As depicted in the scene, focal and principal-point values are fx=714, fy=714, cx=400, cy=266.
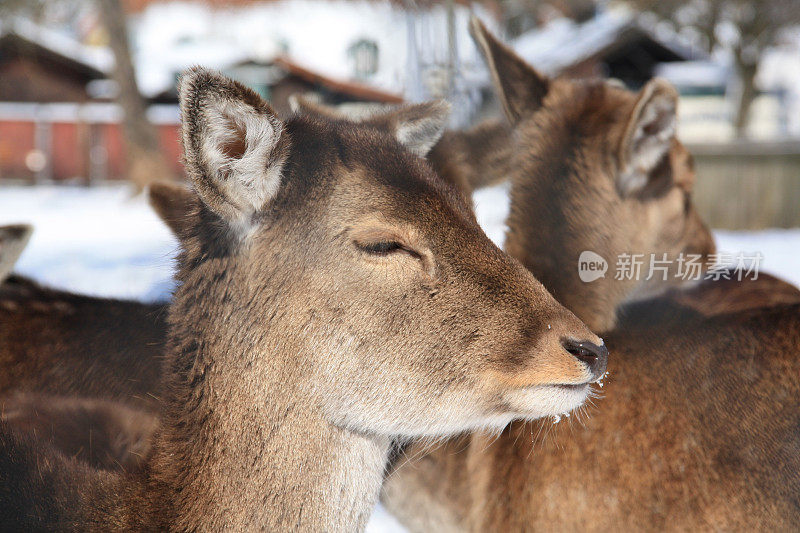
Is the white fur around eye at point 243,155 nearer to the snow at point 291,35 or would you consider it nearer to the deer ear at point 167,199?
the snow at point 291,35

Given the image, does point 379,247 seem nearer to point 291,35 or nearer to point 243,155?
point 243,155

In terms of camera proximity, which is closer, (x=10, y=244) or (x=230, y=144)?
(x=230, y=144)

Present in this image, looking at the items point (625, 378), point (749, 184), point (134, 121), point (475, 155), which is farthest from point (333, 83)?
point (625, 378)

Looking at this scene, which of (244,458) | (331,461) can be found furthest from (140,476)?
(331,461)

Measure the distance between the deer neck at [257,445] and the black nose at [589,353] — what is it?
69cm

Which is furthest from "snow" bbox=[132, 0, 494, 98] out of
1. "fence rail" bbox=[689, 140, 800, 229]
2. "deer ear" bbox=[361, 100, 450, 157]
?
"fence rail" bbox=[689, 140, 800, 229]

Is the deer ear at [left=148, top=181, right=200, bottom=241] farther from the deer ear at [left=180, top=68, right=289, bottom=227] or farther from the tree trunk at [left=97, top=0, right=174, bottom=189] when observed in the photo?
the tree trunk at [left=97, top=0, right=174, bottom=189]

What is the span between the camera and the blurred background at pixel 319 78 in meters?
8.06

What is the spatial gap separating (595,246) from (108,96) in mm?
31995

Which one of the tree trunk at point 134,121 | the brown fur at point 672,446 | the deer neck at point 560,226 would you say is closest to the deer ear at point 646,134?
the deer neck at point 560,226

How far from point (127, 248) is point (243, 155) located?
8309 millimetres

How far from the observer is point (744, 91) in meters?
26.5

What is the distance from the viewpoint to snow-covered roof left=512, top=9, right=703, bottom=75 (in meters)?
21.6

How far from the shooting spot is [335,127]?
2.34m
